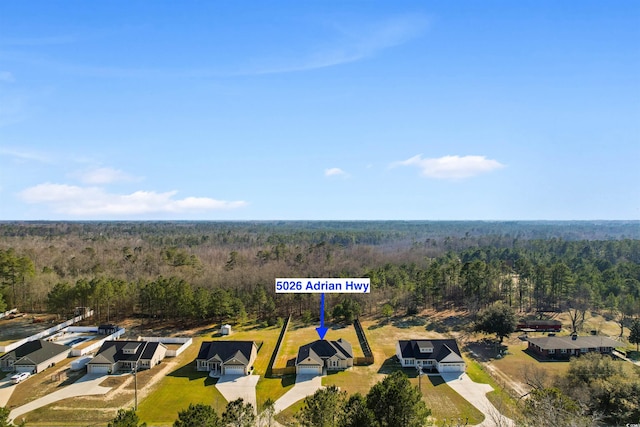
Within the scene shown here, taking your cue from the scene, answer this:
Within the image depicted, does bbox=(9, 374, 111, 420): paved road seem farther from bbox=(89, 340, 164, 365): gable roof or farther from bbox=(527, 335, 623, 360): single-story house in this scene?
bbox=(527, 335, 623, 360): single-story house

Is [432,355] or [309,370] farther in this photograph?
[432,355]

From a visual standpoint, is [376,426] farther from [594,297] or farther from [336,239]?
[336,239]

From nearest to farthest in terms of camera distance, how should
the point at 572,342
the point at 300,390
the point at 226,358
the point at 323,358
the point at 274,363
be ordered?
the point at 300,390 < the point at 226,358 < the point at 323,358 < the point at 274,363 < the point at 572,342

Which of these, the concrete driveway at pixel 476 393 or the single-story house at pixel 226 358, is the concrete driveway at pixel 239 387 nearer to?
the single-story house at pixel 226 358

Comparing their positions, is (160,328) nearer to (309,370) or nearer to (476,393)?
(309,370)

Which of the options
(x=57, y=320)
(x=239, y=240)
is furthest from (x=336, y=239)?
(x=57, y=320)

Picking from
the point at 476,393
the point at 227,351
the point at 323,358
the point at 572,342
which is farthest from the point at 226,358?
the point at 572,342
